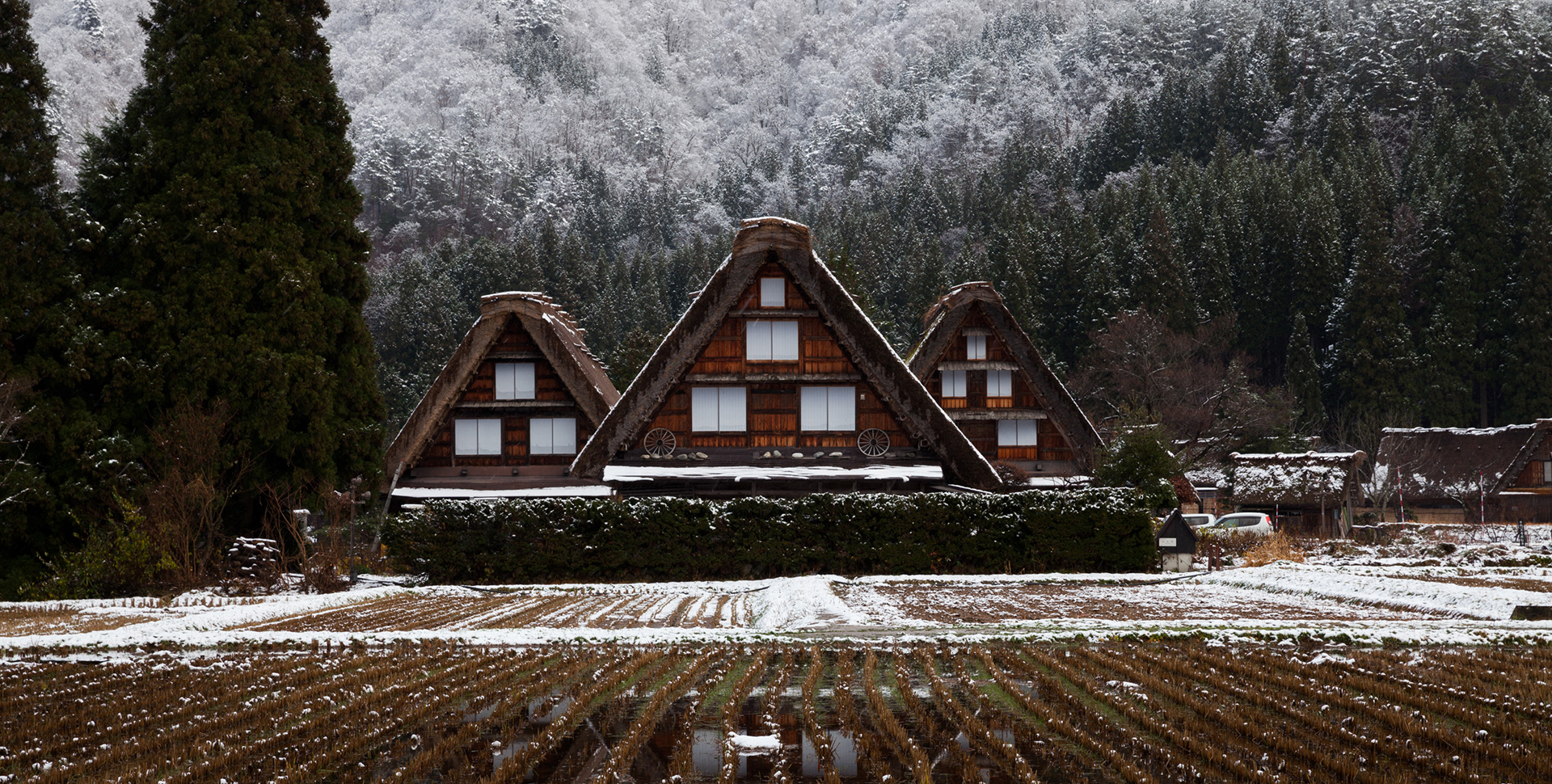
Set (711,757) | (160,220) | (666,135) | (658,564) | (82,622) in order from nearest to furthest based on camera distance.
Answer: (711,757) → (82,622) → (658,564) → (160,220) → (666,135)

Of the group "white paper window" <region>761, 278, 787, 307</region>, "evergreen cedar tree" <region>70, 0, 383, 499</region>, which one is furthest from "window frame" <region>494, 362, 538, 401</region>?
"white paper window" <region>761, 278, 787, 307</region>

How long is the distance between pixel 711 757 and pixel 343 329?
71.2ft

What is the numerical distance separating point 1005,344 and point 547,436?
15575 mm

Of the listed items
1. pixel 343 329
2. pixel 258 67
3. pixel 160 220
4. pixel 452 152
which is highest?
pixel 452 152

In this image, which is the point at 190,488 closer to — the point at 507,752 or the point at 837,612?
the point at 837,612

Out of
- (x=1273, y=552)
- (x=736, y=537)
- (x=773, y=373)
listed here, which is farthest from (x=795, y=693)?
(x=1273, y=552)

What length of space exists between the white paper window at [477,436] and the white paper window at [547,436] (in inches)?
35.1

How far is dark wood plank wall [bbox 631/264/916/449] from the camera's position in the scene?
27.3m

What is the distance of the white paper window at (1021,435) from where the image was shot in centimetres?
3928

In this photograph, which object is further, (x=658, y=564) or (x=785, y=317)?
(x=785, y=317)

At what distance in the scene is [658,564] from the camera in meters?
21.8

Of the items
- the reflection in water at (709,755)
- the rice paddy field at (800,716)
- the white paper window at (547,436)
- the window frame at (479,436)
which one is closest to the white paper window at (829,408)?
the white paper window at (547,436)

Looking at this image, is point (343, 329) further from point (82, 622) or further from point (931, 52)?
point (931, 52)

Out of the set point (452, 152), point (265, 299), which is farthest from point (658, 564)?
point (452, 152)
